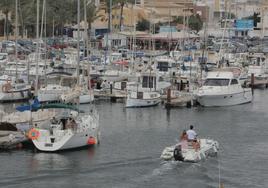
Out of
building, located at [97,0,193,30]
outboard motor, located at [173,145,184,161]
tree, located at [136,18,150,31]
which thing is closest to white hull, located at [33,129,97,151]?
outboard motor, located at [173,145,184,161]

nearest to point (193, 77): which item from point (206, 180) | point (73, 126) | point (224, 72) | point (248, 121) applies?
point (224, 72)

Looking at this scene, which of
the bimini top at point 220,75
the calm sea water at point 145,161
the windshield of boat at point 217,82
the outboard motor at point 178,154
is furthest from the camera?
the bimini top at point 220,75

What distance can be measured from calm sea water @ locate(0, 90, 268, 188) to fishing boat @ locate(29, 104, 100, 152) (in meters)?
0.52

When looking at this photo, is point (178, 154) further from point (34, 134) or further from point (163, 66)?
point (163, 66)

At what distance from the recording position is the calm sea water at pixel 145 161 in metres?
44.3

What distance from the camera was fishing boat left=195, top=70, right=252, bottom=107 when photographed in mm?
75750

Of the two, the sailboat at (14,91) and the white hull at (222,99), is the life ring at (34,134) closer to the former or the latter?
the sailboat at (14,91)

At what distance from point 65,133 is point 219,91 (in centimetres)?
2736

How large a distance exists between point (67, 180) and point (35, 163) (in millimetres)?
4515

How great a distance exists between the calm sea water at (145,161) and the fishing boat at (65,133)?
0.52m

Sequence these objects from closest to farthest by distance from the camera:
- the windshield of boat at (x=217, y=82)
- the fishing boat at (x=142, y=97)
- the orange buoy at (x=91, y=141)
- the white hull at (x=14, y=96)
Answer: the orange buoy at (x=91, y=141) → the fishing boat at (x=142, y=97) → the windshield of boat at (x=217, y=82) → the white hull at (x=14, y=96)

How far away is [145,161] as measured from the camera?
49.0m

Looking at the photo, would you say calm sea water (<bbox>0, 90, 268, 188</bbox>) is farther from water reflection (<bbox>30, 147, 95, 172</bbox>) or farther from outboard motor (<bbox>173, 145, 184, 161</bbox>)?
outboard motor (<bbox>173, 145, 184, 161</bbox>)

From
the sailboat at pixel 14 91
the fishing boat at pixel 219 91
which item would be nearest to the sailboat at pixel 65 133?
the fishing boat at pixel 219 91
